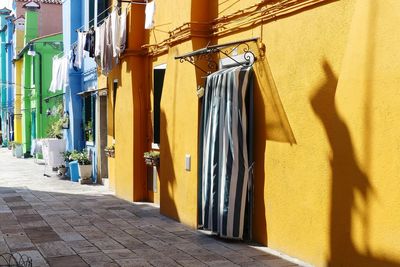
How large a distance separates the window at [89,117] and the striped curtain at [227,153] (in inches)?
342

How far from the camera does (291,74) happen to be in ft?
21.4

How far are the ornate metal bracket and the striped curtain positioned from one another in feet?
0.68

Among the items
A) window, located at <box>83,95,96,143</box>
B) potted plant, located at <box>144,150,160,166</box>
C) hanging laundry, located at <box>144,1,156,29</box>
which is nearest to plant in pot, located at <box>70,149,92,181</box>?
window, located at <box>83,95,96,143</box>

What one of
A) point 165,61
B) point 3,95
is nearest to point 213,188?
point 165,61

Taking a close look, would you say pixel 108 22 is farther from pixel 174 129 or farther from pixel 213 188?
pixel 213 188

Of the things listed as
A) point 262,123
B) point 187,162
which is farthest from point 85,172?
point 262,123

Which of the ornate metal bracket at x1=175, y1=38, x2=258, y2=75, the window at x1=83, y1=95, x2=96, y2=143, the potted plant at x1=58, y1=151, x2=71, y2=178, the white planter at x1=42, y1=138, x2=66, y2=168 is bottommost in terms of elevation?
the potted plant at x1=58, y1=151, x2=71, y2=178

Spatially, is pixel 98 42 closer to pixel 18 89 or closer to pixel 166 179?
pixel 166 179

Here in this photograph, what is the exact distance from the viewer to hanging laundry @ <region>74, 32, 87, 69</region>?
46.4ft

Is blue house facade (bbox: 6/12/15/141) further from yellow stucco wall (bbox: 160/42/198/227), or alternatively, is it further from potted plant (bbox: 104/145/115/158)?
yellow stucco wall (bbox: 160/42/198/227)

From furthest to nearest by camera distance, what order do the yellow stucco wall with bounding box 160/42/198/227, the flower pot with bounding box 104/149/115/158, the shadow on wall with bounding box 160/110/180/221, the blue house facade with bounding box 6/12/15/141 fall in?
the blue house facade with bounding box 6/12/15/141 → the flower pot with bounding box 104/149/115/158 → the shadow on wall with bounding box 160/110/180/221 → the yellow stucco wall with bounding box 160/42/198/227

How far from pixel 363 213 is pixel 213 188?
2.86m

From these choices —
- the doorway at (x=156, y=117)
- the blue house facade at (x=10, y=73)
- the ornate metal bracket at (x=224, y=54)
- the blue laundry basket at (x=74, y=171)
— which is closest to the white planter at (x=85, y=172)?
the blue laundry basket at (x=74, y=171)

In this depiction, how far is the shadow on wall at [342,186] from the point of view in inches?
206
